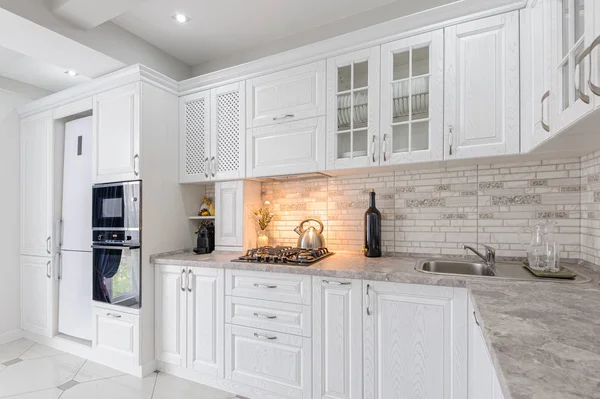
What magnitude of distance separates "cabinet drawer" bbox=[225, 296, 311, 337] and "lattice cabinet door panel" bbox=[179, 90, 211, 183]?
1126 mm

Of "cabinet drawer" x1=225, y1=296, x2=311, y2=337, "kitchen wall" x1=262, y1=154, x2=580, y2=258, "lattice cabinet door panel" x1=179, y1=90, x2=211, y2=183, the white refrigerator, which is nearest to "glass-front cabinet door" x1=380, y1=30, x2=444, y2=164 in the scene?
"kitchen wall" x1=262, y1=154, x2=580, y2=258

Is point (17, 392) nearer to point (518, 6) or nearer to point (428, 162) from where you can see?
point (428, 162)

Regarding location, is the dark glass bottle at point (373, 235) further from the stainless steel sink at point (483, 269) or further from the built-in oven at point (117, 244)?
the built-in oven at point (117, 244)

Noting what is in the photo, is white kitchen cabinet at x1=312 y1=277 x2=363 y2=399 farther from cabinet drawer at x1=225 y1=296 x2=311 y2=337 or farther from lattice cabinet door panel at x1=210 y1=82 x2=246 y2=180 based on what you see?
lattice cabinet door panel at x1=210 y1=82 x2=246 y2=180

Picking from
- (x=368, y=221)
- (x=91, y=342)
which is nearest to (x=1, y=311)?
(x=91, y=342)

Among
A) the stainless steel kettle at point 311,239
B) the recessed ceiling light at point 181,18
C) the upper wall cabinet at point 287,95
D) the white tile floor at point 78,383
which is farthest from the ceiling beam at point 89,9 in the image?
the white tile floor at point 78,383

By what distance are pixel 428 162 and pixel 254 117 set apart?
136 cm

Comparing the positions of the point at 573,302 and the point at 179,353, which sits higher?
the point at 573,302

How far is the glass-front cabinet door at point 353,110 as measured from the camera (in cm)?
208

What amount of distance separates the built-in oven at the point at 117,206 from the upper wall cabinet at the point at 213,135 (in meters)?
0.45

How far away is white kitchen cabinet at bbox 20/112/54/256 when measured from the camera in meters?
3.03

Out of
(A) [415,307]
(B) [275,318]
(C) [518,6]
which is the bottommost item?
(B) [275,318]

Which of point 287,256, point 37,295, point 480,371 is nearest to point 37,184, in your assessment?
point 37,295

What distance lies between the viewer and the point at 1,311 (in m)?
3.11
